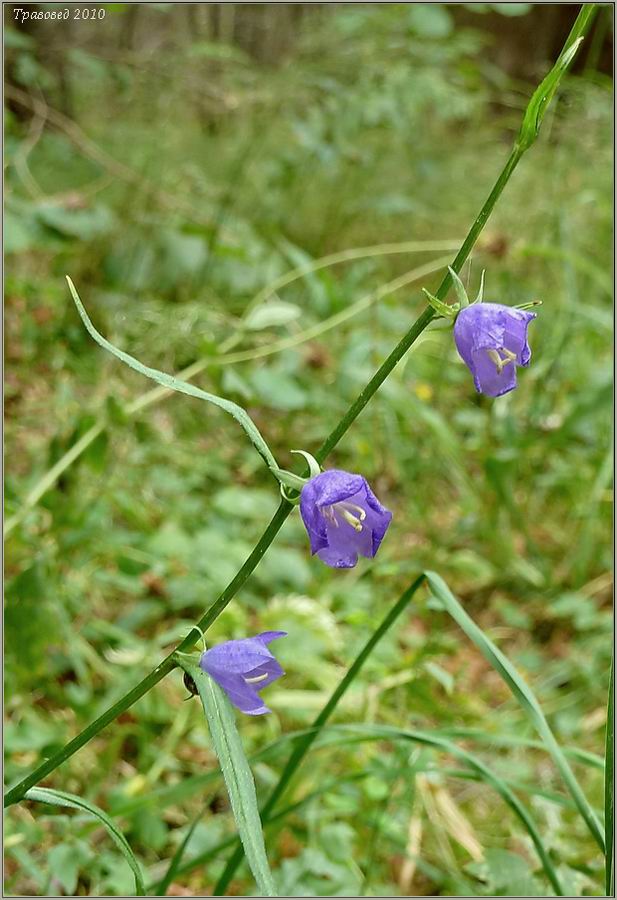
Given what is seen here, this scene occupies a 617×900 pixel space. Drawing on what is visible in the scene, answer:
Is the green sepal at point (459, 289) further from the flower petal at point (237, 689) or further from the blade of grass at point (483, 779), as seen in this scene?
the blade of grass at point (483, 779)

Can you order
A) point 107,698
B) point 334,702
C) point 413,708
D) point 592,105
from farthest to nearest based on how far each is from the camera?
point 592,105 < point 413,708 < point 107,698 < point 334,702

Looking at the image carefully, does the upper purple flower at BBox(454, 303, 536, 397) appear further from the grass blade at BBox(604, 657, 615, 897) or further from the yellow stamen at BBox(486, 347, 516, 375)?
the grass blade at BBox(604, 657, 615, 897)

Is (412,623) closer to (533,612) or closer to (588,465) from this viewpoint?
(533,612)

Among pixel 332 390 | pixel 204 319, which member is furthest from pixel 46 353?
pixel 332 390

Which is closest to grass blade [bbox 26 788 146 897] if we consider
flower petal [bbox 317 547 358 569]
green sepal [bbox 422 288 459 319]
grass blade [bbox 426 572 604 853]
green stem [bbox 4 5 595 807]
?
green stem [bbox 4 5 595 807]

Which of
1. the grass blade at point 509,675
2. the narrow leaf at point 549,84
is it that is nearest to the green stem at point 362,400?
the narrow leaf at point 549,84

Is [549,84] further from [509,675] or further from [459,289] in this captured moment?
[509,675]

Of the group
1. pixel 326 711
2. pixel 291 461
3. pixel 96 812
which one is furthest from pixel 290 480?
pixel 291 461
